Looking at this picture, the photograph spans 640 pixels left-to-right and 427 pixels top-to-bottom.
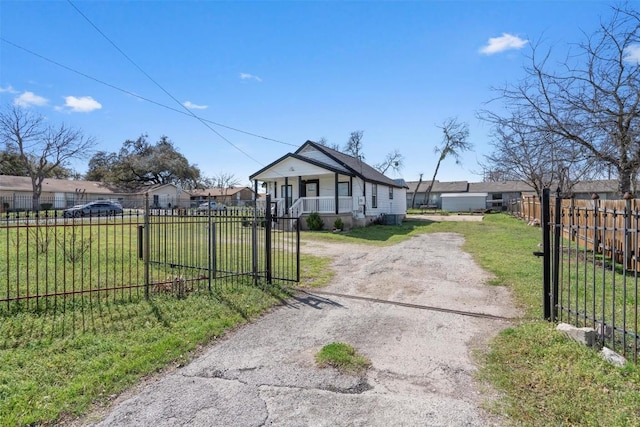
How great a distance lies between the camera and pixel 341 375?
3.39 meters

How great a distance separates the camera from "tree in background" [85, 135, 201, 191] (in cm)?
5666

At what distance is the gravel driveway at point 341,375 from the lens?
9.05 ft

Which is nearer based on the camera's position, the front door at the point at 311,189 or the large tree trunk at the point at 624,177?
the large tree trunk at the point at 624,177

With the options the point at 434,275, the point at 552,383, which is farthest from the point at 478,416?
the point at 434,275

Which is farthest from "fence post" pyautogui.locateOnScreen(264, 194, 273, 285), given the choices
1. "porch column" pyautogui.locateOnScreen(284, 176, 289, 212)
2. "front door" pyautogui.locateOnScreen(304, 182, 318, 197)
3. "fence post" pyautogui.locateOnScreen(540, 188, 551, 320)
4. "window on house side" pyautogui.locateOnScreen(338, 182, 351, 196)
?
"front door" pyautogui.locateOnScreen(304, 182, 318, 197)

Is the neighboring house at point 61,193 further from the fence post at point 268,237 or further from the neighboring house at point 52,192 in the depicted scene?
the fence post at point 268,237

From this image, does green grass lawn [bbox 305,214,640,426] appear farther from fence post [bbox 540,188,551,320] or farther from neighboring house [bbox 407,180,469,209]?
neighboring house [bbox 407,180,469,209]

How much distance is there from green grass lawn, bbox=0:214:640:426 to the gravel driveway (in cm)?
28

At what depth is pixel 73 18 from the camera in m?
9.51

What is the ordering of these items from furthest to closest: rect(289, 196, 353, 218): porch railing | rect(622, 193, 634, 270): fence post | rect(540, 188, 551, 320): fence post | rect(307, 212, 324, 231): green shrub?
1. rect(289, 196, 353, 218): porch railing
2. rect(307, 212, 324, 231): green shrub
3. rect(540, 188, 551, 320): fence post
4. rect(622, 193, 634, 270): fence post

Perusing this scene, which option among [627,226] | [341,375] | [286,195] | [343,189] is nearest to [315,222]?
[343,189]

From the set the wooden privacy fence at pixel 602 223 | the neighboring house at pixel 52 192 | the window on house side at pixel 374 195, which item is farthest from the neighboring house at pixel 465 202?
the neighboring house at pixel 52 192

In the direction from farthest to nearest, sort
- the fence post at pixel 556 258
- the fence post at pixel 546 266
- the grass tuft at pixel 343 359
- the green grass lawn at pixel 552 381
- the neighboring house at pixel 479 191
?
the neighboring house at pixel 479 191 < the fence post at pixel 546 266 < the fence post at pixel 556 258 < the grass tuft at pixel 343 359 < the green grass lawn at pixel 552 381

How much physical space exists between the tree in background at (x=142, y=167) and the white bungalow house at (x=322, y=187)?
40662mm
